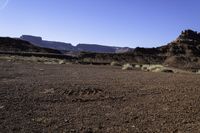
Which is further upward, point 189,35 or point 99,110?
point 189,35

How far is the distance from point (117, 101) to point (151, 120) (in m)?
3.72

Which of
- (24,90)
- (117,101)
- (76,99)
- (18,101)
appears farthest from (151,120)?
(24,90)

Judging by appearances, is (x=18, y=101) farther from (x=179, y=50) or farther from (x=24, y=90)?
(x=179, y=50)

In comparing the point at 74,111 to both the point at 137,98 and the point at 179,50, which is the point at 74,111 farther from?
the point at 179,50

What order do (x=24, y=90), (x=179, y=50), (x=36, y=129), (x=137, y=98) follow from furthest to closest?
(x=179, y=50) → (x=24, y=90) → (x=137, y=98) → (x=36, y=129)

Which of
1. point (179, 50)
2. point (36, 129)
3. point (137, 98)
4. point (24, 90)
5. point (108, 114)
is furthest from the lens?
point (179, 50)

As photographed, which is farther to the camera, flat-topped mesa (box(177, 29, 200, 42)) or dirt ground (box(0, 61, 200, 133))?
flat-topped mesa (box(177, 29, 200, 42))

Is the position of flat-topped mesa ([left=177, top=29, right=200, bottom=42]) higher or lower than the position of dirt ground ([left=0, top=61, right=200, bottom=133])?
higher

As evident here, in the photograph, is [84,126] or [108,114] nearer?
[84,126]

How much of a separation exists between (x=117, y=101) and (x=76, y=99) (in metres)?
1.63

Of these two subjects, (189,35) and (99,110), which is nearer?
(99,110)

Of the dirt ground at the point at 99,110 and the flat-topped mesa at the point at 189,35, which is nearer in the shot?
the dirt ground at the point at 99,110

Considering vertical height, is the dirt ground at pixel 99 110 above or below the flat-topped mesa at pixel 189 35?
below

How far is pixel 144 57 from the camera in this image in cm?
10262
